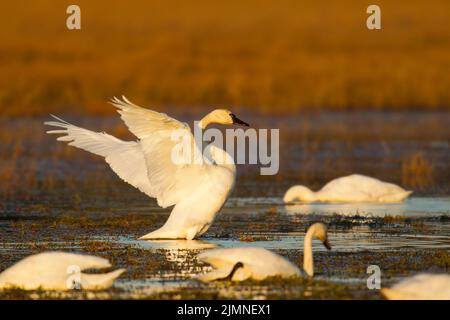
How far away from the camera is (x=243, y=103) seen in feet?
88.1

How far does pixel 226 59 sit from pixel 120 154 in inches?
692

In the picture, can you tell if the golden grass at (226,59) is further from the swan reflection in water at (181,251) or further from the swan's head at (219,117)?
the swan reflection in water at (181,251)

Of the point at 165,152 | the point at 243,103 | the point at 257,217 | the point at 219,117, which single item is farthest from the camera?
the point at 243,103

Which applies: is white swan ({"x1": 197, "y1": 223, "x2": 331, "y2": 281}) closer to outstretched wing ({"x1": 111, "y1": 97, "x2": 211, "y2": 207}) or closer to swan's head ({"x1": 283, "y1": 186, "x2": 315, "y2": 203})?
outstretched wing ({"x1": 111, "y1": 97, "x2": 211, "y2": 207})

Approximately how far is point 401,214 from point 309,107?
1304 cm

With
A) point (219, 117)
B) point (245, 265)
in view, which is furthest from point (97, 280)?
point (219, 117)

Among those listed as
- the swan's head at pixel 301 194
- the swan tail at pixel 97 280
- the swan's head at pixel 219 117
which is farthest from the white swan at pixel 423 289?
the swan's head at pixel 301 194

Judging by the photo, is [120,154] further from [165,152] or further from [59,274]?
[59,274]

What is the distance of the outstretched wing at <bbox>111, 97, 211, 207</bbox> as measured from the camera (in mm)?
11445

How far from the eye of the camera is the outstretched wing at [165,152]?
11445mm

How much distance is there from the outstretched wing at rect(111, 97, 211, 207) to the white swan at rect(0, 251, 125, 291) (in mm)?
2402

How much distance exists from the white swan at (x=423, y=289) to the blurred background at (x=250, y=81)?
25.3ft

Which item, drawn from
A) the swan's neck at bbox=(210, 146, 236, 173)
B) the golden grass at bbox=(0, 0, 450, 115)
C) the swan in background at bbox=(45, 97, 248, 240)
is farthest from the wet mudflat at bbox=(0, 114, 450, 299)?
the golden grass at bbox=(0, 0, 450, 115)

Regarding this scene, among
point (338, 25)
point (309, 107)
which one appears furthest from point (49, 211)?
point (338, 25)
